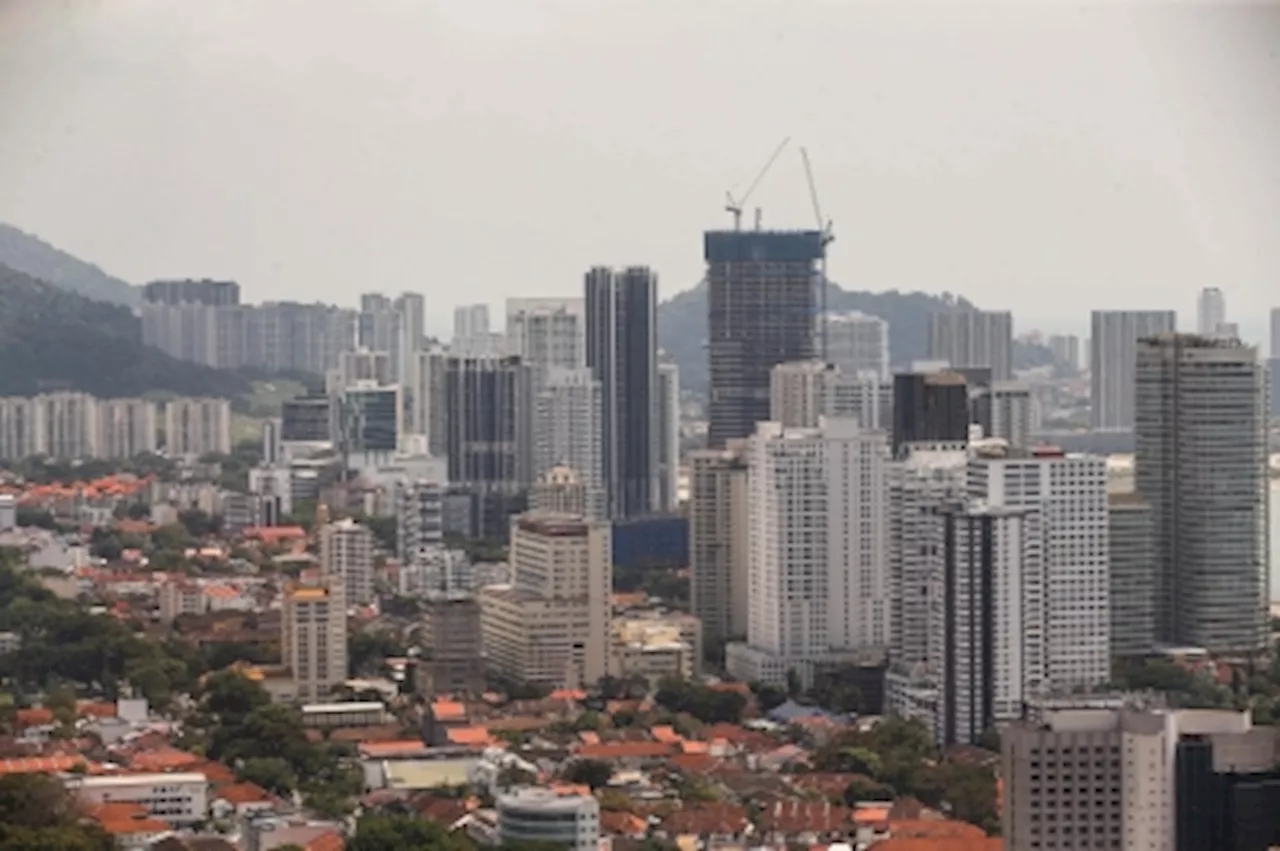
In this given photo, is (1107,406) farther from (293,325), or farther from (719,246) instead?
(293,325)

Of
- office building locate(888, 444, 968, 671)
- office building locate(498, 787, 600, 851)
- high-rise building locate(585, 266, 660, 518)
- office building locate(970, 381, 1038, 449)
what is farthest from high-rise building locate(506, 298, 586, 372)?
office building locate(498, 787, 600, 851)

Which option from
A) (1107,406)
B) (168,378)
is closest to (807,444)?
(1107,406)

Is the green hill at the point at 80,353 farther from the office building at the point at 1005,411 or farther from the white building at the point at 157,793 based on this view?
the white building at the point at 157,793

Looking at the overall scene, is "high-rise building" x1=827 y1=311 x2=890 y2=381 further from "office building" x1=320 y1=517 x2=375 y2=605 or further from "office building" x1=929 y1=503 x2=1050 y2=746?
"office building" x1=929 y1=503 x2=1050 y2=746

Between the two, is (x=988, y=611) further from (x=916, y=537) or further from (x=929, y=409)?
(x=929, y=409)

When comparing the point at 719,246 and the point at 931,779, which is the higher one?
the point at 719,246

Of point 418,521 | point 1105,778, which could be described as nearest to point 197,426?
point 418,521
